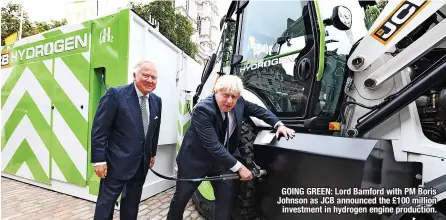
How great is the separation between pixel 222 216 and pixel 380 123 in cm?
127

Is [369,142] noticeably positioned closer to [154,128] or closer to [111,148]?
[154,128]

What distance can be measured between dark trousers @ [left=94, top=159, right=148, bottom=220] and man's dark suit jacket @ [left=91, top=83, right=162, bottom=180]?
8cm

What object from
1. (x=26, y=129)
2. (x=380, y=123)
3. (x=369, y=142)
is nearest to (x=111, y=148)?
(x=369, y=142)

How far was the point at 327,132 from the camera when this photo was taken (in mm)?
2092

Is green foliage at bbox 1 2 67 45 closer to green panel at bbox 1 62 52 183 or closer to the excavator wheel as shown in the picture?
green panel at bbox 1 62 52 183

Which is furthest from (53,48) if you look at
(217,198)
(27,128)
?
(217,198)

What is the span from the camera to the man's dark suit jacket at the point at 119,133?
6.07 ft

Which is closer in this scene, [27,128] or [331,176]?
[331,176]

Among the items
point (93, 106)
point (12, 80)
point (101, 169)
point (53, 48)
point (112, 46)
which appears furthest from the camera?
point (12, 80)

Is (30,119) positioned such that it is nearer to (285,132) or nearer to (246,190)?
(246,190)

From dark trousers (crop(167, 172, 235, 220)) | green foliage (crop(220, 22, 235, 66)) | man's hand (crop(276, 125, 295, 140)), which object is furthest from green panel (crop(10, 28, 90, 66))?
man's hand (crop(276, 125, 295, 140))

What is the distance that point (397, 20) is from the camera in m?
1.76

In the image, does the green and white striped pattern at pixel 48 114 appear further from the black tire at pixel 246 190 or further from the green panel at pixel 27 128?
the black tire at pixel 246 190

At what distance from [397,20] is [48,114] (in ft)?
12.3
